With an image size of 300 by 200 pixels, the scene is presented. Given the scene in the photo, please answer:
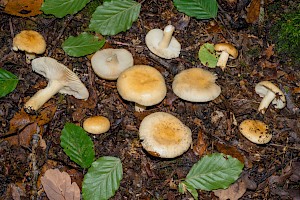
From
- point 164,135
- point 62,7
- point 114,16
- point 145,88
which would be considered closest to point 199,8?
point 114,16

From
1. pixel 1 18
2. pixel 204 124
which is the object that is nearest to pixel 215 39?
pixel 204 124

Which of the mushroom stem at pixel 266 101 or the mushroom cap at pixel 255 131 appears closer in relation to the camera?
the mushroom cap at pixel 255 131

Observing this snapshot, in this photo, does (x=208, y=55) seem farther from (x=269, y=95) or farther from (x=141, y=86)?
(x=141, y=86)

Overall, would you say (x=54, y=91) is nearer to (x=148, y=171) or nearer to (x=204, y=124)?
(x=148, y=171)

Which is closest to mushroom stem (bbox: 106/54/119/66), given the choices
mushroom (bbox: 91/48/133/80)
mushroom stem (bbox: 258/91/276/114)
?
mushroom (bbox: 91/48/133/80)

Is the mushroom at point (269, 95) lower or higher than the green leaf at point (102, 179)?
higher

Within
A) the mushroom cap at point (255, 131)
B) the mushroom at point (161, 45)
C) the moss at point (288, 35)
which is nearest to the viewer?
the mushroom cap at point (255, 131)

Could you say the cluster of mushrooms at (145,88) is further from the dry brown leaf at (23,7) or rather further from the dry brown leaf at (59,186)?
the dry brown leaf at (59,186)

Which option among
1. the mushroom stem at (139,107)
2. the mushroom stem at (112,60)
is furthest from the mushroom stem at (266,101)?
the mushroom stem at (112,60)
